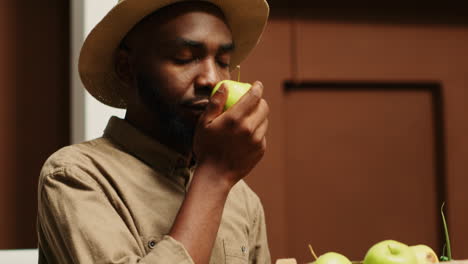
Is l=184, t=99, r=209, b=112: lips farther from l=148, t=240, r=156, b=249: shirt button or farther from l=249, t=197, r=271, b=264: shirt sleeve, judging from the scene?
l=249, t=197, r=271, b=264: shirt sleeve

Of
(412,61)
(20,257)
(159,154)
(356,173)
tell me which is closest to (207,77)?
(159,154)

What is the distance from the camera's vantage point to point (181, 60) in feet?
3.67

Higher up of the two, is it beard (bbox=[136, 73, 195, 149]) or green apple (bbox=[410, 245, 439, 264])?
beard (bbox=[136, 73, 195, 149])

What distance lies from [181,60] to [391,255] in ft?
1.62

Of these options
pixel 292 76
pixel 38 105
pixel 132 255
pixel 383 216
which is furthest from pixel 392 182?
pixel 132 255

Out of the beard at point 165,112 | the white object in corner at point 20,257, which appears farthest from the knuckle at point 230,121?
the white object in corner at point 20,257

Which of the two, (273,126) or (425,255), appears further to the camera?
(273,126)

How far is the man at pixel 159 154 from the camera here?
0.98 m

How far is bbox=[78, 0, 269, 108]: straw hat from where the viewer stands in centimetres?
117

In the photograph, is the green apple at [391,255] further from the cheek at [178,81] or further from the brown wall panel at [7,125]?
the brown wall panel at [7,125]

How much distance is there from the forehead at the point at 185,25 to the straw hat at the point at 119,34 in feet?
0.06

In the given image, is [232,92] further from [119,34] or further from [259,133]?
[119,34]

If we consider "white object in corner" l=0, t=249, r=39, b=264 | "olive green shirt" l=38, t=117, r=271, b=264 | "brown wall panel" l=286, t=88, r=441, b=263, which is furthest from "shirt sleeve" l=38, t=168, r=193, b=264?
"brown wall panel" l=286, t=88, r=441, b=263

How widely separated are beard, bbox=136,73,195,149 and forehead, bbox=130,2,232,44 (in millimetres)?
84
